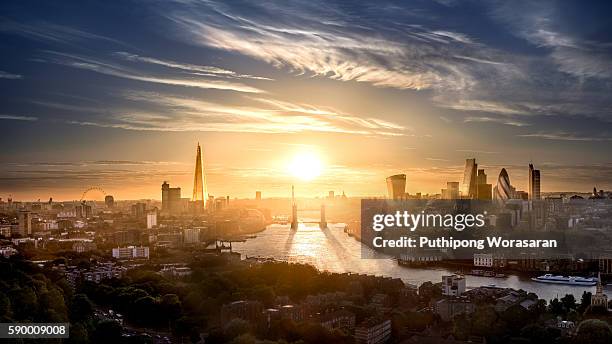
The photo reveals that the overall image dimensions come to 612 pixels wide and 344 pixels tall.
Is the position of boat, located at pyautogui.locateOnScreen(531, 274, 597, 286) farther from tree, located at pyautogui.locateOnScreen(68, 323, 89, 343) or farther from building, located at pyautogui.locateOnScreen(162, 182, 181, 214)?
building, located at pyautogui.locateOnScreen(162, 182, 181, 214)

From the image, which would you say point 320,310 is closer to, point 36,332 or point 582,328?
point 582,328

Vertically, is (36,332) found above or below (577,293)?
above

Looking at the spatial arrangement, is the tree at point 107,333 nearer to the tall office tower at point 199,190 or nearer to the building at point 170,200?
the tall office tower at point 199,190

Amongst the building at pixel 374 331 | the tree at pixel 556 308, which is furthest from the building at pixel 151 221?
the building at pixel 374 331

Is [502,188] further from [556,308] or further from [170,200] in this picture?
[170,200]

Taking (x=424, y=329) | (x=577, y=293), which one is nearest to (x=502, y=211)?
(x=577, y=293)

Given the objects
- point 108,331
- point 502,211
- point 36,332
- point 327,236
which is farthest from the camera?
point 327,236
